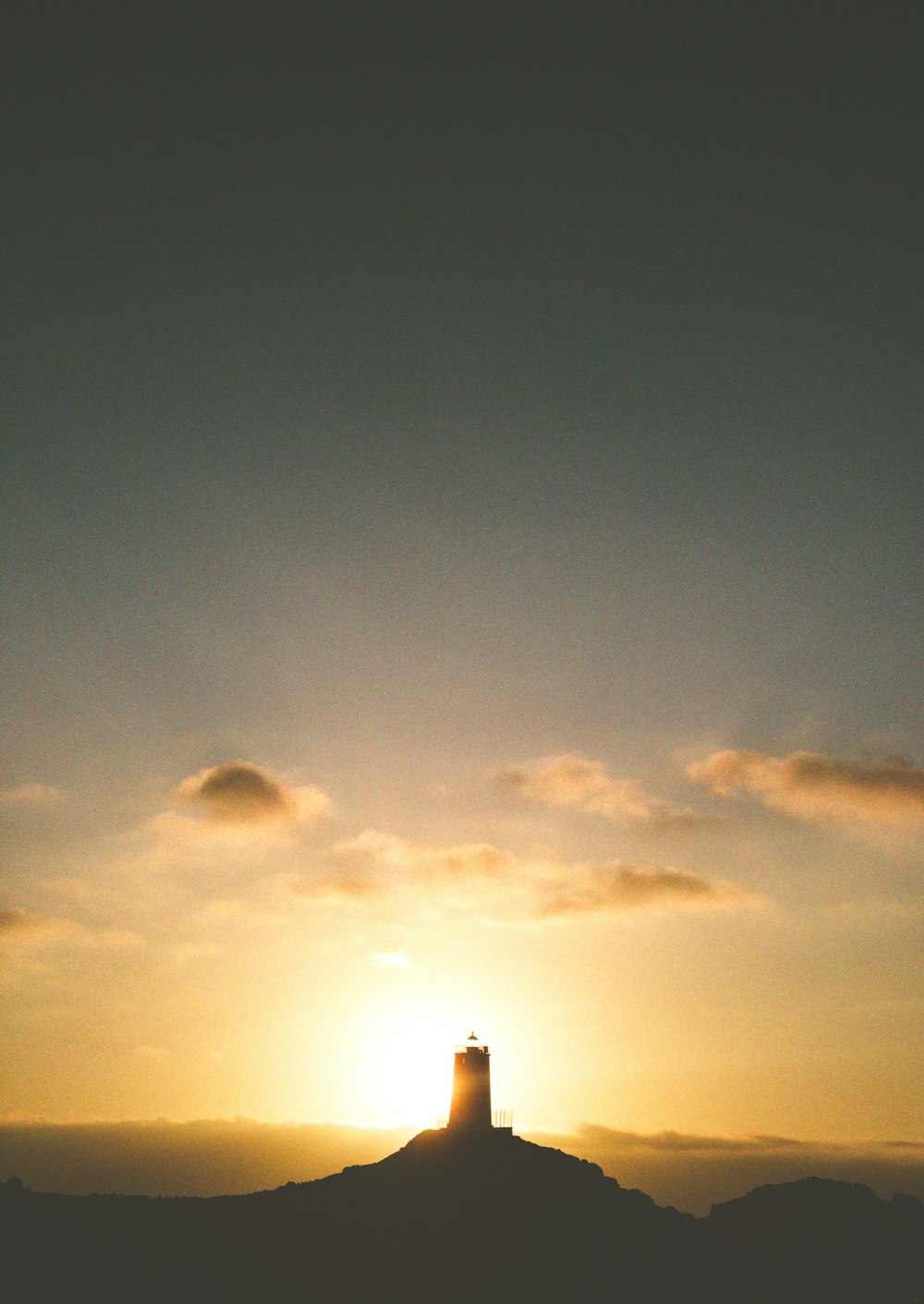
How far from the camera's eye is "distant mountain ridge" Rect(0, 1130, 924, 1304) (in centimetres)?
7144

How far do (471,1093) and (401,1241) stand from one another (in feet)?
38.0

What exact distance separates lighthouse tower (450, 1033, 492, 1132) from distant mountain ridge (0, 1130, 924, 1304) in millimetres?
1153

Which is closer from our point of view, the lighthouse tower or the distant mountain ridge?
the distant mountain ridge

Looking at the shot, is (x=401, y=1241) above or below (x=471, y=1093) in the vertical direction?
below

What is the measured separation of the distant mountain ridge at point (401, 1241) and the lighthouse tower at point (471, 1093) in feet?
3.78

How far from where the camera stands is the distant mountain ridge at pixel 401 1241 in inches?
2813

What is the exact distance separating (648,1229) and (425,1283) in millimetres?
19252

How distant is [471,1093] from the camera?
82.7m

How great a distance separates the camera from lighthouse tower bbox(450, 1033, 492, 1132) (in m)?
82.2

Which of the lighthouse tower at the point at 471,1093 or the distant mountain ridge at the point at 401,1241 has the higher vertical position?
the lighthouse tower at the point at 471,1093

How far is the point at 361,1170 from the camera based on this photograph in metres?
84.4

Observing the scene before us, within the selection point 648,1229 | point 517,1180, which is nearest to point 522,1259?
point 517,1180

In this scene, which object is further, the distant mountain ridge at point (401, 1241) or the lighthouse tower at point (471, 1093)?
the lighthouse tower at point (471, 1093)

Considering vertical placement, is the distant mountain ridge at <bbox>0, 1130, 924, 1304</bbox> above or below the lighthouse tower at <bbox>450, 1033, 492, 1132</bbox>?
below
